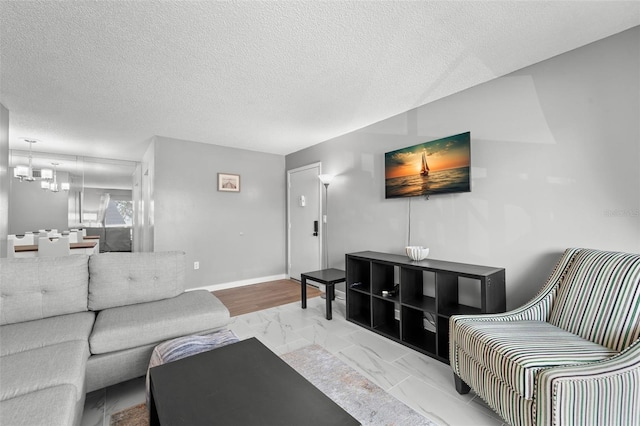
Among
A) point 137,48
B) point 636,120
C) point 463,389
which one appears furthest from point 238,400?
point 636,120

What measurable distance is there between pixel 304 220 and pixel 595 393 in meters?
3.97

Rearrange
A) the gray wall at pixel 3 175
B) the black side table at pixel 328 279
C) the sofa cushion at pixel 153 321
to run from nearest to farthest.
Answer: the sofa cushion at pixel 153 321, the gray wall at pixel 3 175, the black side table at pixel 328 279

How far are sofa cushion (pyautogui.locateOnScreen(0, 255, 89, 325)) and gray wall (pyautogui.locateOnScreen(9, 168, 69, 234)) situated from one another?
4137mm

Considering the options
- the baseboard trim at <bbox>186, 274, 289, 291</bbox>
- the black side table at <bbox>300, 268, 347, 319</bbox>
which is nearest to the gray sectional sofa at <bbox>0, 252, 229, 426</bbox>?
the black side table at <bbox>300, 268, 347, 319</bbox>

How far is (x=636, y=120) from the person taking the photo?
1.78m

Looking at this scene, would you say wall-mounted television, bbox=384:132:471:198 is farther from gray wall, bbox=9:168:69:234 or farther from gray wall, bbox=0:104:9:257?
gray wall, bbox=9:168:69:234

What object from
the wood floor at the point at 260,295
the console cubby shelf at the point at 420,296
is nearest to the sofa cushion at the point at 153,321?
the wood floor at the point at 260,295

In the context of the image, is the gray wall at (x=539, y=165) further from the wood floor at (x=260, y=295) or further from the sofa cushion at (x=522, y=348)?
the wood floor at (x=260, y=295)

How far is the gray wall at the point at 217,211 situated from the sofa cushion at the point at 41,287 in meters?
1.97

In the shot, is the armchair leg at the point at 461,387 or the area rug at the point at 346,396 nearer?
the area rug at the point at 346,396

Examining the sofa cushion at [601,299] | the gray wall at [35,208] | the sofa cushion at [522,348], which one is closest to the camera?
the sofa cushion at [522,348]

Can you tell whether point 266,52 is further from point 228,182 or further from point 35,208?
point 35,208

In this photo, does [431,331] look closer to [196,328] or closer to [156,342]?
[196,328]

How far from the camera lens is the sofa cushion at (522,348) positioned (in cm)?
134
